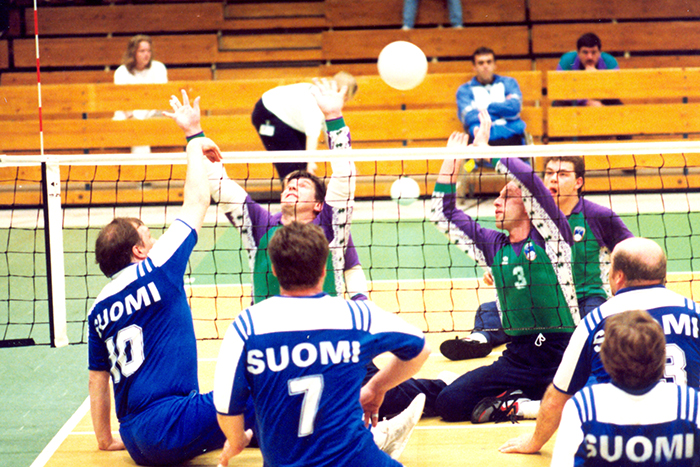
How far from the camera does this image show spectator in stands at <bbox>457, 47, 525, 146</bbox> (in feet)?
31.5

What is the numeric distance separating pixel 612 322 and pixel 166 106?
8845 millimetres

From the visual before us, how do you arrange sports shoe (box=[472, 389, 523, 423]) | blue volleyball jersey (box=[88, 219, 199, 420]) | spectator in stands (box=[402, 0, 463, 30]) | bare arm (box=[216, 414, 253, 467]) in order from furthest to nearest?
1. spectator in stands (box=[402, 0, 463, 30])
2. sports shoe (box=[472, 389, 523, 423])
3. blue volleyball jersey (box=[88, 219, 199, 420])
4. bare arm (box=[216, 414, 253, 467])

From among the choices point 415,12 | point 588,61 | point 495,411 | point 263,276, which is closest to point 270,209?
point 415,12

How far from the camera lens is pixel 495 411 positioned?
13.1 ft

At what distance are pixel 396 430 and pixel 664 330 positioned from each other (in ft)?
3.88

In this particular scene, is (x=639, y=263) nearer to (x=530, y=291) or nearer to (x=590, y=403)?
(x=590, y=403)

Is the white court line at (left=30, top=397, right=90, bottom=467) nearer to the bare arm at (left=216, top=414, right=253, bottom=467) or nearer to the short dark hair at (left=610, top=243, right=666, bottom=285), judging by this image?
the bare arm at (left=216, top=414, right=253, bottom=467)

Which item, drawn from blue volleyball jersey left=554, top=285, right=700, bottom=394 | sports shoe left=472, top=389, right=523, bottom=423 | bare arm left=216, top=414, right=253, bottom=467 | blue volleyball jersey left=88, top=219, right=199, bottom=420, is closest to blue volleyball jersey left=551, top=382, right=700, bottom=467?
blue volleyball jersey left=554, top=285, right=700, bottom=394

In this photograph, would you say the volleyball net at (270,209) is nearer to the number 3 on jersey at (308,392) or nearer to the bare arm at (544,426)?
the bare arm at (544,426)

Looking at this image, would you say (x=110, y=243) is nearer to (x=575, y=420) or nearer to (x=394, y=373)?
(x=394, y=373)

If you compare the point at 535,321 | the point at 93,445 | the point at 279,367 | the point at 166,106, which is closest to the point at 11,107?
the point at 166,106

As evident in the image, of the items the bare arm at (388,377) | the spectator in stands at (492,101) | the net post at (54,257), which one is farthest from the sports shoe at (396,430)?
the spectator in stands at (492,101)

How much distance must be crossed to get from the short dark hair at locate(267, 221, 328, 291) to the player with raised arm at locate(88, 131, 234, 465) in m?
0.91

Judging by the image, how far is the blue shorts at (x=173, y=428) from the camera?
331 centimetres
